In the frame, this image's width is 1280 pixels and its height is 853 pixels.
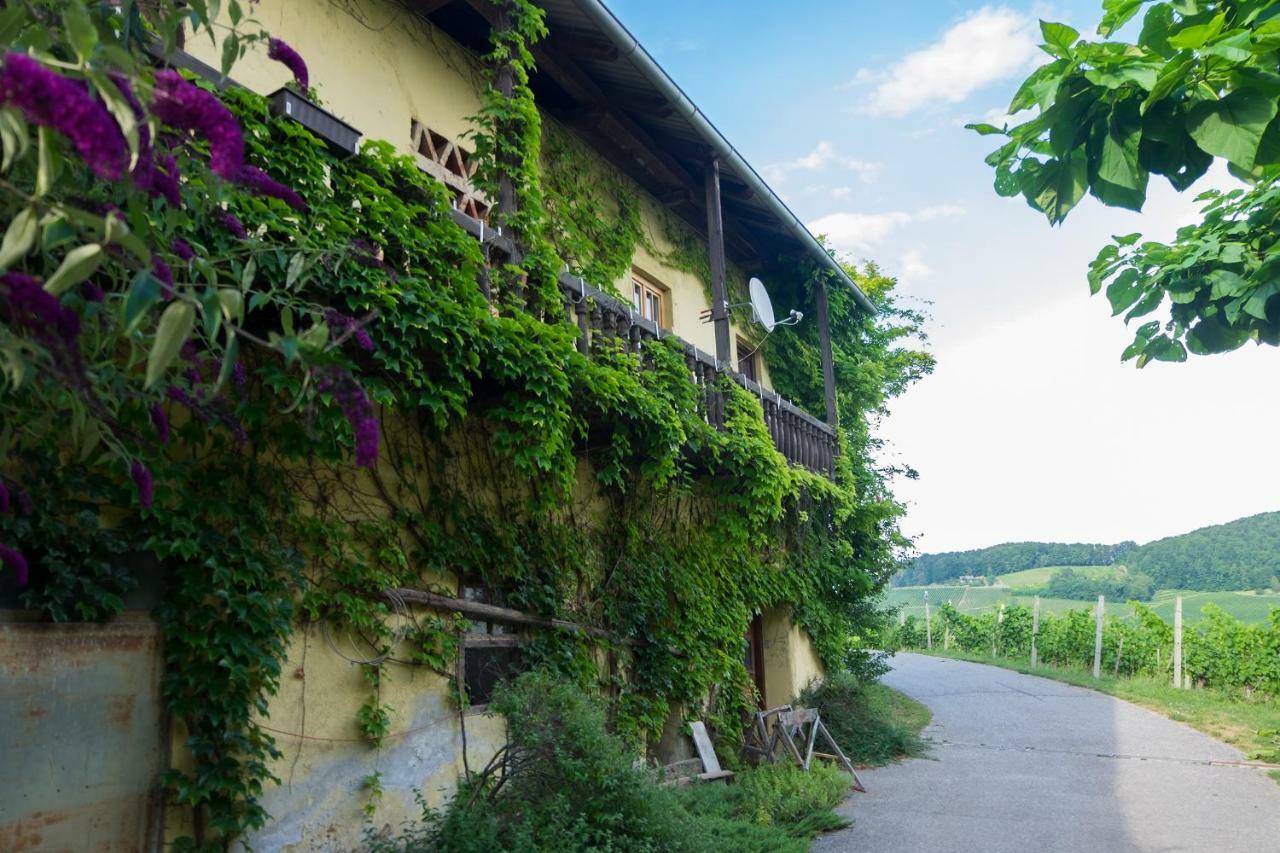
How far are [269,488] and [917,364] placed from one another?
1724 cm

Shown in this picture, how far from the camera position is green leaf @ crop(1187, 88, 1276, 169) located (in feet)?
7.22

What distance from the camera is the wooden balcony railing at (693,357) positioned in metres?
6.85

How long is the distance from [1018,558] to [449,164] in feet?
195

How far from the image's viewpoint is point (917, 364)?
20.1 m

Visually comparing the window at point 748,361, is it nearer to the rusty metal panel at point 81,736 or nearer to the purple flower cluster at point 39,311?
the rusty metal panel at point 81,736

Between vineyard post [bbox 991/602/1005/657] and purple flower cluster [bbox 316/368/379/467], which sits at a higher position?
purple flower cluster [bbox 316/368/379/467]

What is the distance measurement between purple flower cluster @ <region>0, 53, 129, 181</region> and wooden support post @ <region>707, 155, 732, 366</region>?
812 centimetres

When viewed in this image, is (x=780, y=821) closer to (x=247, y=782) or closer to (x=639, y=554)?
(x=639, y=554)

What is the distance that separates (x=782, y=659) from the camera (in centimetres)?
1127

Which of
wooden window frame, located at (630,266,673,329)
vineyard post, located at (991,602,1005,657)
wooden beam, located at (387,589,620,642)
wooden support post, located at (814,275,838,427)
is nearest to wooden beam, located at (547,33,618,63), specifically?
wooden window frame, located at (630,266,673,329)

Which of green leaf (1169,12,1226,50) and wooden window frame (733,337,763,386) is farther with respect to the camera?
wooden window frame (733,337,763,386)

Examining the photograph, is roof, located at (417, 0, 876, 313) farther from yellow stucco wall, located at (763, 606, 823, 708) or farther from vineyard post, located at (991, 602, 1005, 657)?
vineyard post, located at (991, 602, 1005, 657)

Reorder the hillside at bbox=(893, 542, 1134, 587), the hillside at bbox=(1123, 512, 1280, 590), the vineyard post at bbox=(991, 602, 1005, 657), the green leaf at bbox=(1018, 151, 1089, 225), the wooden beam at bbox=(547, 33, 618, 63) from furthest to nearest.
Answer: the hillside at bbox=(893, 542, 1134, 587), the hillside at bbox=(1123, 512, 1280, 590), the vineyard post at bbox=(991, 602, 1005, 657), the wooden beam at bbox=(547, 33, 618, 63), the green leaf at bbox=(1018, 151, 1089, 225)

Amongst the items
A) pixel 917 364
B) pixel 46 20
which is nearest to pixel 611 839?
pixel 46 20
